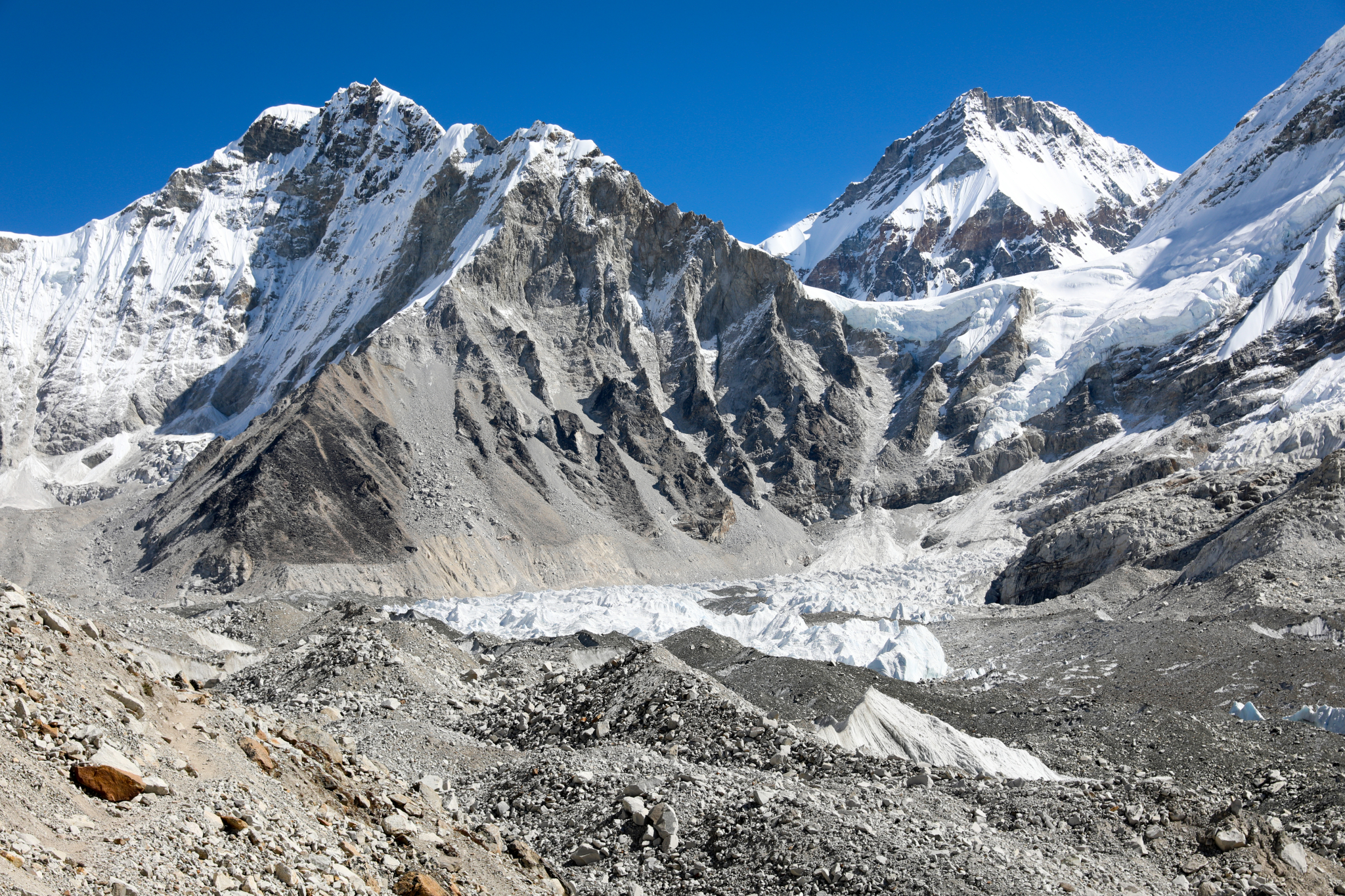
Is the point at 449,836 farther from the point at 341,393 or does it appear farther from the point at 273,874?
the point at 341,393

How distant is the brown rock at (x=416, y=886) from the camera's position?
984 cm

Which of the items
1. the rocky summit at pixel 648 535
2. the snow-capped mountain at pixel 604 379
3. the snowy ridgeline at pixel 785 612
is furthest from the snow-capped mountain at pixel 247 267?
the snowy ridgeline at pixel 785 612

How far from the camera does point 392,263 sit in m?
122

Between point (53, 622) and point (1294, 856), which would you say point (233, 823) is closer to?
point (53, 622)

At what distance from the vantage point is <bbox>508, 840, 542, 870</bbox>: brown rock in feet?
41.5

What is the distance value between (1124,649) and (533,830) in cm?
2902

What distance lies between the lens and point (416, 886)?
9.95 metres

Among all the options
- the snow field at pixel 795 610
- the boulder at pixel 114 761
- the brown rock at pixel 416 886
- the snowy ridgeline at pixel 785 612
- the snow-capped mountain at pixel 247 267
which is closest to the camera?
the boulder at pixel 114 761

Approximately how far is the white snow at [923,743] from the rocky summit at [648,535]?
0.13 m

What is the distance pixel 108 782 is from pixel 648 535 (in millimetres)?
81283

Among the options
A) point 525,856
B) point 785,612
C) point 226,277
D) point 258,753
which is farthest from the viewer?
point 226,277

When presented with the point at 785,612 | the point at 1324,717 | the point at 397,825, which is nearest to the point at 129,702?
the point at 397,825

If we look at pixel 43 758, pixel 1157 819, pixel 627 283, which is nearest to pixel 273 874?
pixel 43 758

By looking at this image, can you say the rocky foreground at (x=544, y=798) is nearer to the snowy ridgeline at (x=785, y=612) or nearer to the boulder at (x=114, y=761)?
the boulder at (x=114, y=761)
